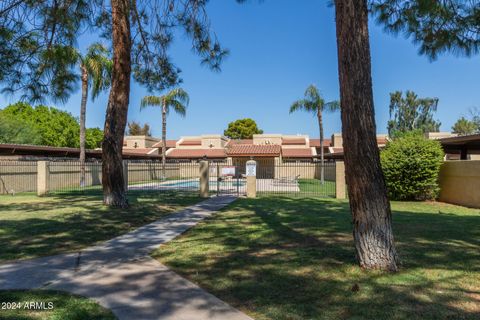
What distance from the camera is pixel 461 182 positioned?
16.6 m

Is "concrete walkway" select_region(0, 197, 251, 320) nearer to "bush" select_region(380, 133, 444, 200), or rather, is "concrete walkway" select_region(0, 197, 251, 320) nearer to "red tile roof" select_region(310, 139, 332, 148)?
"bush" select_region(380, 133, 444, 200)

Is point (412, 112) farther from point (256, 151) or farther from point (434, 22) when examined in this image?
point (434, 22)

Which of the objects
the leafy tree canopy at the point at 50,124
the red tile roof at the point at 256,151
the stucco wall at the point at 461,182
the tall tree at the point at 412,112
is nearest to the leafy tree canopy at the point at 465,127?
the tall tree at the point at 412,112

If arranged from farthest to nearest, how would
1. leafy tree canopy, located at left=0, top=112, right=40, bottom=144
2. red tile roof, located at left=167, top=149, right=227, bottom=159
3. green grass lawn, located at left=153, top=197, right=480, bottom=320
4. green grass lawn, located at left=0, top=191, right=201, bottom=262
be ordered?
red tile roof, located at left=167, top=149, right=227, bottom=159
leafy tree canopy, located at left=0, top=112, right=40, bottom=144
green grass lawn, located at left=0, top=191, right=201, bottom=262
green grass lawn, located at left=153, top=197, right=480, bottom=320

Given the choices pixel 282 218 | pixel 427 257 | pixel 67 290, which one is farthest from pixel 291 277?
pixel 282 218

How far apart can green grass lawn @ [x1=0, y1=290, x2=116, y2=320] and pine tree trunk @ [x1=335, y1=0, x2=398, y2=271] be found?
3323 mm

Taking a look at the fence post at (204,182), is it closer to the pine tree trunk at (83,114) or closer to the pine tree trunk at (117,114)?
the pine tree trunk at (117,114)

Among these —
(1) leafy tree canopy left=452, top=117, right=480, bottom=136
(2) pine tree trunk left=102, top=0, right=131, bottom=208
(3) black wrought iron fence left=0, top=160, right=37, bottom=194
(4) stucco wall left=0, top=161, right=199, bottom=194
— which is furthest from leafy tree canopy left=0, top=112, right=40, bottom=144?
(1) leafy tree canopy left=452, top=117, right=480, bottom=136

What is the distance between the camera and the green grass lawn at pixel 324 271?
4121 millimetres

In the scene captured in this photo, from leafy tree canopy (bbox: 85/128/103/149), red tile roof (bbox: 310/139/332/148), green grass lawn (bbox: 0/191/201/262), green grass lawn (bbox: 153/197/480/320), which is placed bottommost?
green grass lawn (bbox: 153/197/480/320)

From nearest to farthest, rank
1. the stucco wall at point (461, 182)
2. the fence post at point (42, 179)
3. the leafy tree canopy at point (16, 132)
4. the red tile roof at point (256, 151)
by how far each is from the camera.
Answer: the stucco wall at point (461, 182), the fence post at point (42, 179), the red tile roof at point (256, 151), the leafy tree canopy at point (16, 132)

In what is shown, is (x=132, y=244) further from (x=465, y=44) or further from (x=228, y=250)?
(x=465, y=44)

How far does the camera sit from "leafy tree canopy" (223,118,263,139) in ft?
255

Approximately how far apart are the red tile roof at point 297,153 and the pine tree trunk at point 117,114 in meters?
36.3
